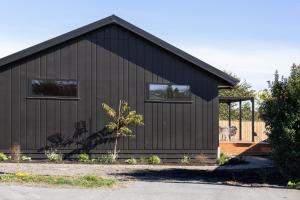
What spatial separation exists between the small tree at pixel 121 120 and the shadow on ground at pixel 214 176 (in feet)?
11.5

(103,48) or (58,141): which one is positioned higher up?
(103,48)

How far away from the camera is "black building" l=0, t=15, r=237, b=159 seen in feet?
69.6

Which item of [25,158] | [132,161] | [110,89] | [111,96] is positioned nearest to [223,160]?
[132,161]

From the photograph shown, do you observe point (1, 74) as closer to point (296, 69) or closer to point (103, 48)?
point (103, 48)

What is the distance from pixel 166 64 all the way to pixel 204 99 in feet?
6.54

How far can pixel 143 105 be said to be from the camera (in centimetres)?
2189

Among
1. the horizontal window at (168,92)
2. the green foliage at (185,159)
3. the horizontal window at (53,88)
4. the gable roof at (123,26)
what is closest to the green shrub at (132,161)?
the green foliage at (185,159)

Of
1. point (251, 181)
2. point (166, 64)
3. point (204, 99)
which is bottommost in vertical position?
point (251, 181)

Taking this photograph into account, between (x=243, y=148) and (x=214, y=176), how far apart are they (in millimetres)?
8688

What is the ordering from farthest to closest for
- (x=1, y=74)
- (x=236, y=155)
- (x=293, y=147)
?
(x=236, y=155)
(x=1, y=74)
(x=293, y=147)

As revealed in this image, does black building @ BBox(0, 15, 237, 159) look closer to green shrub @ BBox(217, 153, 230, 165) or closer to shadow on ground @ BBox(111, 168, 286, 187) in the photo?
green shrub @ BBox(217, 153, 230, 165)

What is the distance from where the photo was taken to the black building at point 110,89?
21203mm

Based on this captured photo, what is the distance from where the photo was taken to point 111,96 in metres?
21.8

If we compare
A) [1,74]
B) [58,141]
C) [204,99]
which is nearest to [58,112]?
[58,141]
